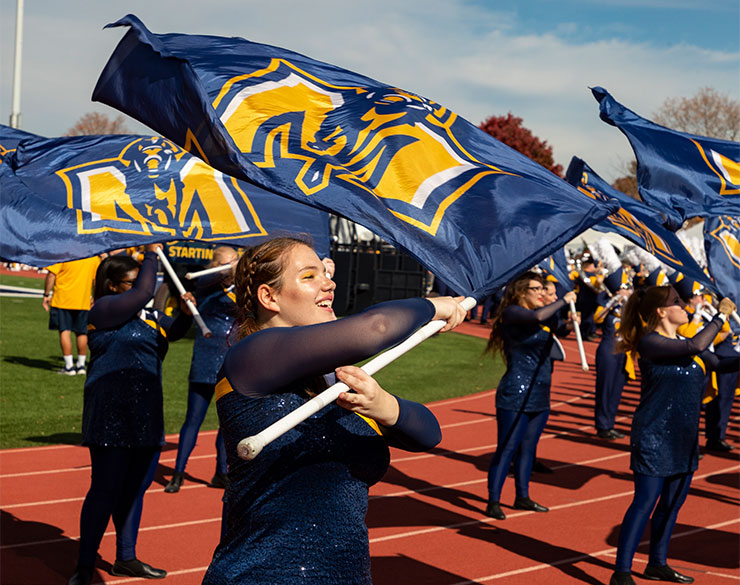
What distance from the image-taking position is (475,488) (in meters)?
8.20

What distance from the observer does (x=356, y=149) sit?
3641mm

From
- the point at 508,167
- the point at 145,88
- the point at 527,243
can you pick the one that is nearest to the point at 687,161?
the point at 508,167

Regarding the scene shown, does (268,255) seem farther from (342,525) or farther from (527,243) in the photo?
(527,243)

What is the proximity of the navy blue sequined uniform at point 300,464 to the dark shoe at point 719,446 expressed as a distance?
8.91 metres

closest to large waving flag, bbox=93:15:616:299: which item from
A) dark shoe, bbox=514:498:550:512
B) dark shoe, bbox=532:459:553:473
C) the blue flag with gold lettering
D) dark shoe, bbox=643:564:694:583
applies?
the blue flag with gold lettering

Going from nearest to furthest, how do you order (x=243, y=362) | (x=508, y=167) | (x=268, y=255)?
(x=243, y=362) < (x=268, y=255) < (x=508, y=167)

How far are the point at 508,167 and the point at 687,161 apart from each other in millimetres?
2522

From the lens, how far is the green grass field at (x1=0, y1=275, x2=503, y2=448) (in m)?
9.78

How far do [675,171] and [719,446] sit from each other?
5891mm

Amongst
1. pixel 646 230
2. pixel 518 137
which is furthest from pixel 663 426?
pixel 518 137

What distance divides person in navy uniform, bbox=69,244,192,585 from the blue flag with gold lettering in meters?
3.40

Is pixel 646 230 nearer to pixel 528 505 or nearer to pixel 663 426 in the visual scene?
pixel 663 426

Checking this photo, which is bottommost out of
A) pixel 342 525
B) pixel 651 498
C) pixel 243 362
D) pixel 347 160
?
pixel 651 498

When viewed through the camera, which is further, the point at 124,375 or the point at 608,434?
the point at 608,434
